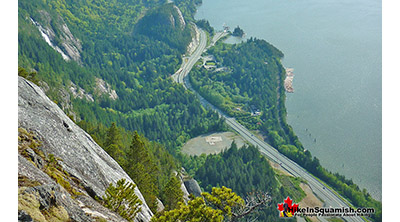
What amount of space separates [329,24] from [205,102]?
78.8 metres

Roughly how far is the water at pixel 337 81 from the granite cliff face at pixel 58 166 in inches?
2923

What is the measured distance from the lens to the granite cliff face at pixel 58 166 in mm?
21344

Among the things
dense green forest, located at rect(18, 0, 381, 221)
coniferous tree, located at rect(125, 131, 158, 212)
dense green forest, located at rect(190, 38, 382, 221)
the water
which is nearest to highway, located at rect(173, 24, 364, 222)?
dense green forest, located at rect(190, 38, 382, 221)

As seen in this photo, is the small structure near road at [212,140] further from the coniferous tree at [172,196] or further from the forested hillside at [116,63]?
the coniferous tree at [172,196]

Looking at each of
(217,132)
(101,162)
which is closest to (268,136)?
(217,132)

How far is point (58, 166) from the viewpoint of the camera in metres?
28.0

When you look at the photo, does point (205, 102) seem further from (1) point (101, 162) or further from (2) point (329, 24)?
(1) point (101, 162)

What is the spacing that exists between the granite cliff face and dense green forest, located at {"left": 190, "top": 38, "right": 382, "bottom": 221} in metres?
68.0

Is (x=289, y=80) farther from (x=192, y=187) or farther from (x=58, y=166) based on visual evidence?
(x=58, y=166)

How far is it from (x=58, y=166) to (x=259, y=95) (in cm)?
11444

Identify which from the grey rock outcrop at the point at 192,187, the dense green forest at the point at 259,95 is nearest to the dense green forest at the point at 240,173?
the dense green forest at the point at 259,95

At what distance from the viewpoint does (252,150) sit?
10125 centimetres

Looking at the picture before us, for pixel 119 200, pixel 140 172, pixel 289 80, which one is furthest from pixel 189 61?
pixel 119 200

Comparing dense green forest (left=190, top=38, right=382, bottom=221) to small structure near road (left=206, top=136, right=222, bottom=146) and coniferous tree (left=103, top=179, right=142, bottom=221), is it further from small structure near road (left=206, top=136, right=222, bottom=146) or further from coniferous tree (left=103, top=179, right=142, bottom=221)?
coniferous tree (left=103, top=179, right=142, bottom=221)
